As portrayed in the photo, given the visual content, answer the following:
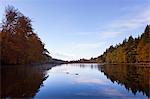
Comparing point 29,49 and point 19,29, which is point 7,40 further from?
point 29,49

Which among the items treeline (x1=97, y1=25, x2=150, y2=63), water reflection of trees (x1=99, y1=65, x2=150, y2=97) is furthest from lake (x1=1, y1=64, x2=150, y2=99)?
treeline (x1=97, y1=25, x2=150, y2=63)

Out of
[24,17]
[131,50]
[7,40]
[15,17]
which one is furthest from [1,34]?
[131,50]

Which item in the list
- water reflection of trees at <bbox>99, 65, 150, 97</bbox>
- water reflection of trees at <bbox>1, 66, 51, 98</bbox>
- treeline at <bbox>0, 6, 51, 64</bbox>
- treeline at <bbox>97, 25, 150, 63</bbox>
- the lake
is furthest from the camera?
treeline at <bbox>97, 25, 150, 63</bbox>

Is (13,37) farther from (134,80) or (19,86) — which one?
(19,86)

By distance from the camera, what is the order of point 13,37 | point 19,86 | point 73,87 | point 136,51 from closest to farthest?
point 19,86 < point 73,87 < point 13,37 < point 136,51

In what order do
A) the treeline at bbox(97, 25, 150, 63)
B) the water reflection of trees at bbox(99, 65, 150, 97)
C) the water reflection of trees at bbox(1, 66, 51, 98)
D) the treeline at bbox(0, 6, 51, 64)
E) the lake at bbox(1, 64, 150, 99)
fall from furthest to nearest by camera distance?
the treeline at bbox(97, 25, 150, 63), the treeline at bbox(0, 6, 51, 64), the water reflection of trees at bbox(99, 65, 150, 97), the lake at bbox(1, 64, 150, 99), the water reflection of trees at bbox(1, 66, 51, 98)

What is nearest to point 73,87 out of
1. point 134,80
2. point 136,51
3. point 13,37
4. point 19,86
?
point 19,86

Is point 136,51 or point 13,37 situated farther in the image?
point 136,51

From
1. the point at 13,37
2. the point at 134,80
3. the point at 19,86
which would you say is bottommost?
the point at 19,86

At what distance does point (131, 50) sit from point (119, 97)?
317ft

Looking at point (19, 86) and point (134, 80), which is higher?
point (134, 80)

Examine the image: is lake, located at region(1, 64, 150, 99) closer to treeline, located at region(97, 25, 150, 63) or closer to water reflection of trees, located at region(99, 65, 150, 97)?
water reflection of trees, located at region(99, 65, 150, 97)

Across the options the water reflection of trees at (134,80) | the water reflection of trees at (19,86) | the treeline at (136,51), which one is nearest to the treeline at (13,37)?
the water reflection of trees at (134,80)

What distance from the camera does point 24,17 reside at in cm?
6512
